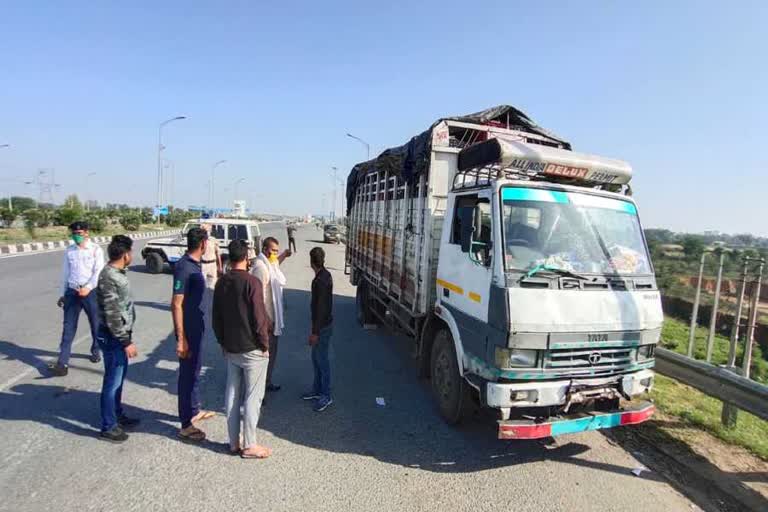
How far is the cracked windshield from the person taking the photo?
386 centimetres

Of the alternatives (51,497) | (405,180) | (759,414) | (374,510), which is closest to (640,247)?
(759,414)

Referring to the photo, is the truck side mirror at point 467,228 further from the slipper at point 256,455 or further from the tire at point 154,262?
the tire at point 154,262

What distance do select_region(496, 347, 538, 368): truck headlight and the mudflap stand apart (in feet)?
1.51

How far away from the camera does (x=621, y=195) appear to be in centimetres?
446

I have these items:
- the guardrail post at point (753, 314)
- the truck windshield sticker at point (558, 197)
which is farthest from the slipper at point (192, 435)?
the guardrail post at point (753, 314)

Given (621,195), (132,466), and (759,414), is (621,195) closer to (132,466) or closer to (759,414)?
(759,414)

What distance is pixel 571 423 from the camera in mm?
3613

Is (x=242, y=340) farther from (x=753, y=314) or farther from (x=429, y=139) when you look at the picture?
(x=753, y=314)

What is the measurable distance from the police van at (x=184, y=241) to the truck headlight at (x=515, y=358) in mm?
11076

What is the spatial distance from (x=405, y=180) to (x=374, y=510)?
4.10m

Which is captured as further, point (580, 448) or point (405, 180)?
point (405, 180)

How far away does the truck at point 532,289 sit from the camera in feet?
11.7

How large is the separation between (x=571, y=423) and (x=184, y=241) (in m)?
13.2

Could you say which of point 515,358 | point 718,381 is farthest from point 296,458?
point 718,381
